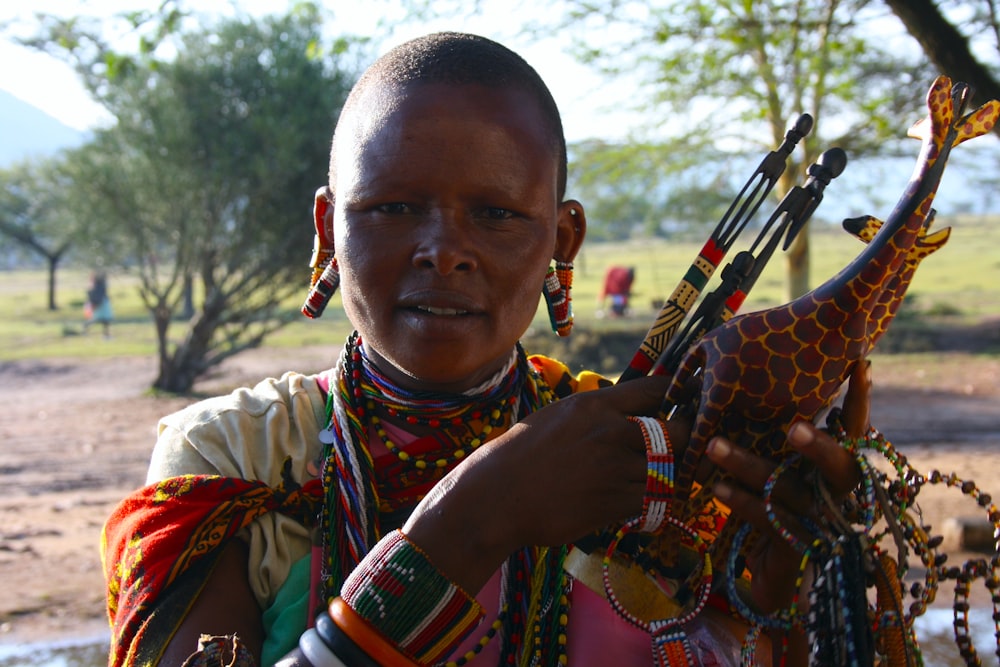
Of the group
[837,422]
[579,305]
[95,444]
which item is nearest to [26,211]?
[579,305]

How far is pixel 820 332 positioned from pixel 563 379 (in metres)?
0.80

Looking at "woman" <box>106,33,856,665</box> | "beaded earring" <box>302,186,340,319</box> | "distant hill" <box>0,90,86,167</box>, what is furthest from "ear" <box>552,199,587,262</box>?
"distant hill" <box>0,90,86,167</box>

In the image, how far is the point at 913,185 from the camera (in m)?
1.33

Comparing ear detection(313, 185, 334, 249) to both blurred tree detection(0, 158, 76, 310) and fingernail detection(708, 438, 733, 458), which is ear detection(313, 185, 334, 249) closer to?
fingernail detection(708, 438, 733, 458)

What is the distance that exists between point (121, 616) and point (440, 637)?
1.99ft

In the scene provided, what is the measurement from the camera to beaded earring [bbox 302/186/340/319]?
1.89 metres

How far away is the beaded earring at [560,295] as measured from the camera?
1.97 m

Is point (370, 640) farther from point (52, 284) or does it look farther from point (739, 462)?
point (52, 284)

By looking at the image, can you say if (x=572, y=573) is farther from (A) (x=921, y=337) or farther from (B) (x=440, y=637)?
(A) (x=921, y=337)

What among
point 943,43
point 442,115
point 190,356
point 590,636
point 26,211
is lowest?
point 190,356

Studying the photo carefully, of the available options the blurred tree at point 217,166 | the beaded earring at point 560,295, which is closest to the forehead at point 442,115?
the beaded earring at point 560,295

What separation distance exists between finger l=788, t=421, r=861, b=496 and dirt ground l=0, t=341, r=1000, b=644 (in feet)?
15.6

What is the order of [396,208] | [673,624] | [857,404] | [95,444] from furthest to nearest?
[95,444]
[396,208]
[673,624]
[857,404]

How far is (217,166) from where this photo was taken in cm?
1319
